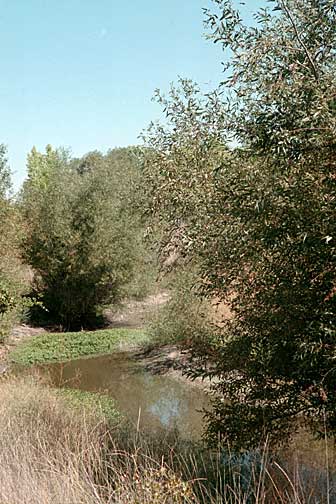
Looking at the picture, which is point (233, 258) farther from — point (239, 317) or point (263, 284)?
point (239, 317)

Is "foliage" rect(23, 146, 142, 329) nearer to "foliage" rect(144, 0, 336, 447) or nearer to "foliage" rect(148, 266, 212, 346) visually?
"foliage" rect(148, 266, 212, 346)

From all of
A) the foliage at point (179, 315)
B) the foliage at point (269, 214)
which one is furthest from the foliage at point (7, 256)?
the foliage at point (269, 214)

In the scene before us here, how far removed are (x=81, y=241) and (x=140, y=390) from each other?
10.8 meters

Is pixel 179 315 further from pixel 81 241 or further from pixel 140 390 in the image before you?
pixel 81 241

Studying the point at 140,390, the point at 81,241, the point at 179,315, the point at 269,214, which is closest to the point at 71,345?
the point at 81,241

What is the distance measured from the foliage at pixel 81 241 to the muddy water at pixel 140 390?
18.9 feet

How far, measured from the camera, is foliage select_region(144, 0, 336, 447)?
477 centimetres

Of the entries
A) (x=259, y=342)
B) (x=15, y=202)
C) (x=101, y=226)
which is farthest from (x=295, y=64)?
(x=101, y=226)

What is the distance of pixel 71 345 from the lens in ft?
74.4

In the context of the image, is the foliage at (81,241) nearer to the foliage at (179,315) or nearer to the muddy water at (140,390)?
the muddy water at (140,390)

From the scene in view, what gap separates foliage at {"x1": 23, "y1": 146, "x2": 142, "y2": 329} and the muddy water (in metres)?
5.78

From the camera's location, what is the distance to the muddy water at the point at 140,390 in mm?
12941

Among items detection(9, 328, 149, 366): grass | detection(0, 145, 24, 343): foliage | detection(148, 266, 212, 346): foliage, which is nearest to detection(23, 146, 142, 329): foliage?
detection(9, 328, 149, 366): grass

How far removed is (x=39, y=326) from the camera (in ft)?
87.5
